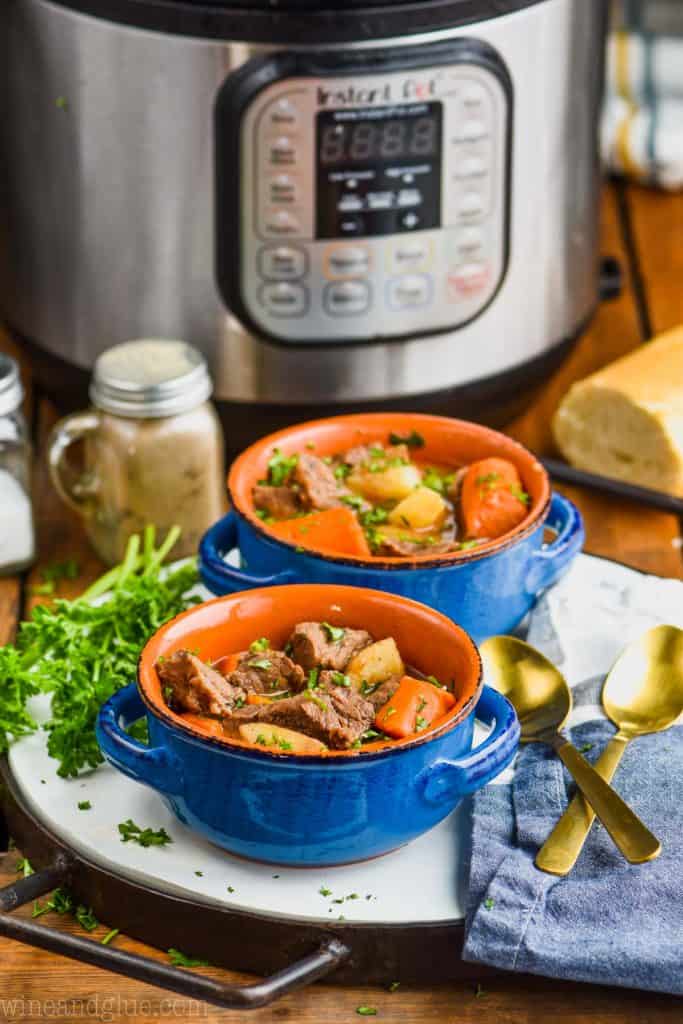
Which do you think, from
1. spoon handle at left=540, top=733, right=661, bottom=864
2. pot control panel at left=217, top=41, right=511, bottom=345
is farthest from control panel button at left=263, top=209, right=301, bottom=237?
spoon handle at left=540, top=733, right=661, bottom=864

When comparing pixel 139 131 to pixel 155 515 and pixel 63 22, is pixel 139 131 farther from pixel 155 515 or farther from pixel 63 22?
pixel 155 515

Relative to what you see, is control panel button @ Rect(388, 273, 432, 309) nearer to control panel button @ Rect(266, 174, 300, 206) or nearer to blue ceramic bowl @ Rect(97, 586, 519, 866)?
control panel button @ Rect(266, 174, 300, 206)

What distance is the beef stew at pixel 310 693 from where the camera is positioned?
2.71ft

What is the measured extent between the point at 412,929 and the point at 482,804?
10 cm

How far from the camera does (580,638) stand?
105cm

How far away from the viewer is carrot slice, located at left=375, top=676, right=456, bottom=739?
0.83 meters

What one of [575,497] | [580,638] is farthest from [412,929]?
[575,497]

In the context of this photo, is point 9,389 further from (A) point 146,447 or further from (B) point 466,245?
(B) point 466,245

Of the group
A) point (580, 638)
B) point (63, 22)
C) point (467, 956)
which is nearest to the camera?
point (467, 956)

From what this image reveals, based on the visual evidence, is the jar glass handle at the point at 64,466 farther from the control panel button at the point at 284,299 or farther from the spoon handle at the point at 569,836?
the spoon handle at the point at 569,836

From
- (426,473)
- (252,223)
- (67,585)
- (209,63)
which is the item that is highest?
(209,63)

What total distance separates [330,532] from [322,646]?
0.13 meters

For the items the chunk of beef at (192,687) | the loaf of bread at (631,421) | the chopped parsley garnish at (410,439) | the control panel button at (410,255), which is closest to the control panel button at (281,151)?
the control panel button at (410,255)

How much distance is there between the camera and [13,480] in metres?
1.24
